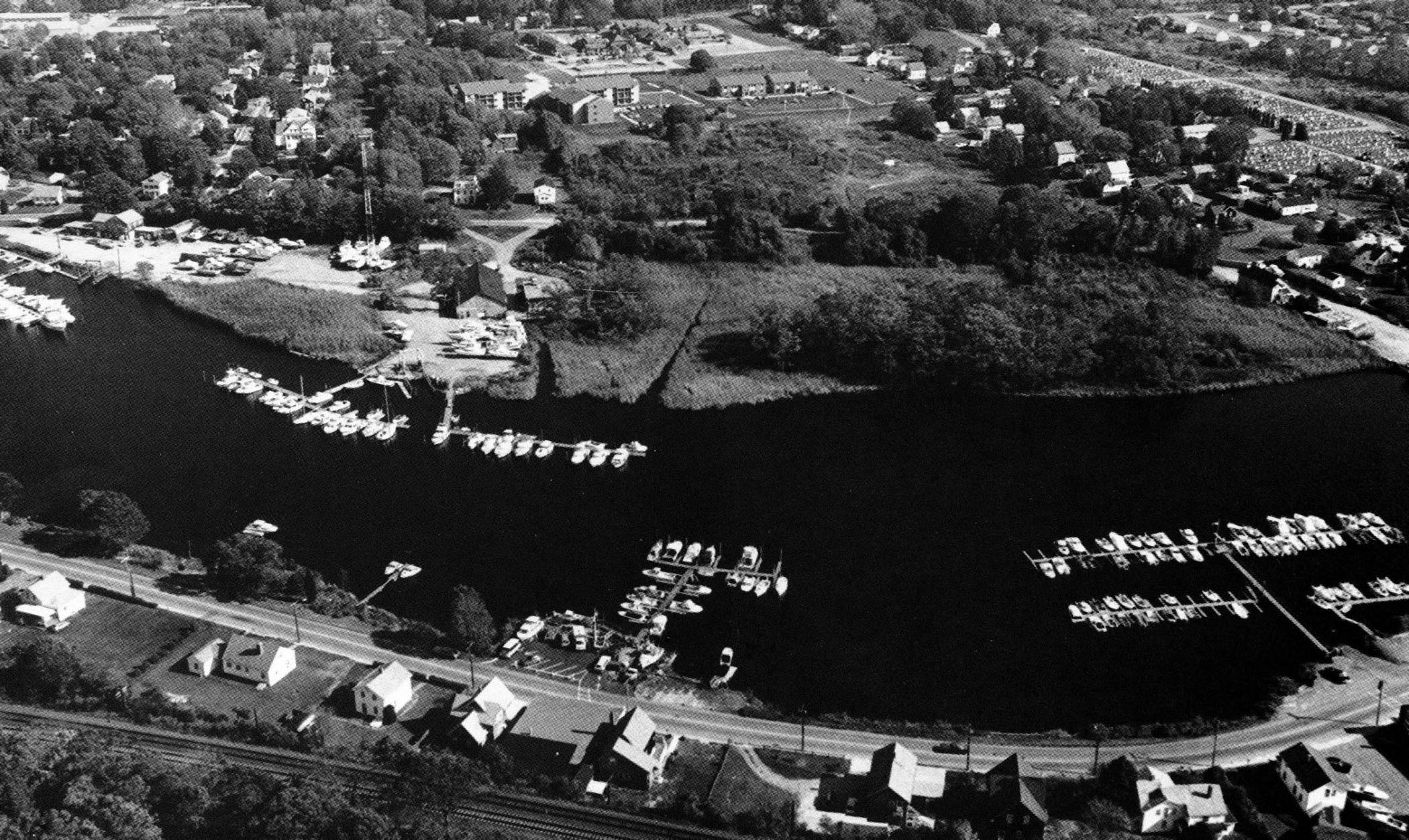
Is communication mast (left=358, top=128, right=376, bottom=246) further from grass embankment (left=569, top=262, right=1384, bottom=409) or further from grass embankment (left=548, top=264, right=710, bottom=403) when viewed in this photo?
grass embankment (left=548, top=264, right=710, bottom=403)

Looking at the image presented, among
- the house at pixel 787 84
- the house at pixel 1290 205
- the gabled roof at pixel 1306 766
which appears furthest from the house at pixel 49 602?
the house at pixel 787 84

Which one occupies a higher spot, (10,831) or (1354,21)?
(1354,21)

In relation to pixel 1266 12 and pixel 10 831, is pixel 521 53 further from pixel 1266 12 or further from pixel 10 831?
pixel 10 831

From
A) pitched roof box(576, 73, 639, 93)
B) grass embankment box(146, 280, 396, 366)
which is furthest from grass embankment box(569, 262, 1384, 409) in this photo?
pitched roof box(576, 73, 639, 93)

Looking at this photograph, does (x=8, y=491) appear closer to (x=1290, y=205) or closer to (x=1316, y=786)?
(x=1316, y=786)

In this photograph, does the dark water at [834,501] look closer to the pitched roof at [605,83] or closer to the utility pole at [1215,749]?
the utility pole at [1215,749]

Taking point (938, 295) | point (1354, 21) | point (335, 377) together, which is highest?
point (1354, 21)

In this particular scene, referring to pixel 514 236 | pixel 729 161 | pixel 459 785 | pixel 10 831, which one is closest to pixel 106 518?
pixel 10 831
